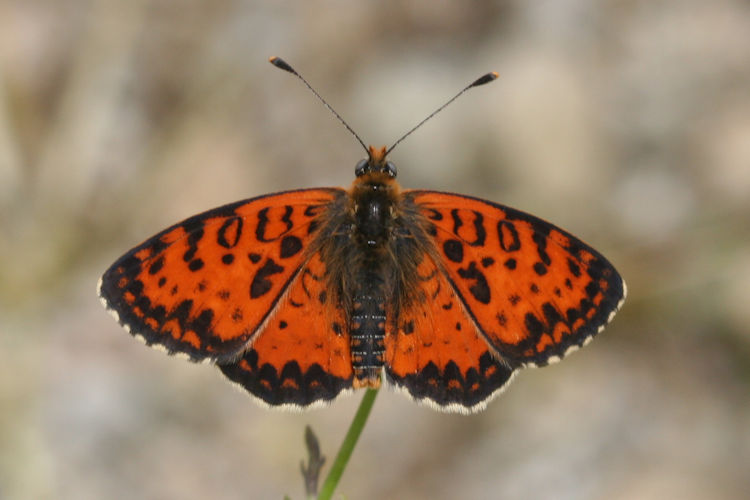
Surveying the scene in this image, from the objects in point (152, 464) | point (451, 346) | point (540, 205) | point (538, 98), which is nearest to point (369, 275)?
point (451, 346)

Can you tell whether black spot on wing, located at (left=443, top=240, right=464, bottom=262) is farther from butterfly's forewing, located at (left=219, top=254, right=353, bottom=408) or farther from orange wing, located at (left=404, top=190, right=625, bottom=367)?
butterfly's forewing, located at (left=219, top=254, right=353, bottom=408)

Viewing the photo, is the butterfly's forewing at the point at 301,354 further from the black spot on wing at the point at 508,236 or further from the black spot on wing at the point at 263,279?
the black spot on wing at the point at 508,236

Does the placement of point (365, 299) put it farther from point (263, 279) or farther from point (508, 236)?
point (508, 236)

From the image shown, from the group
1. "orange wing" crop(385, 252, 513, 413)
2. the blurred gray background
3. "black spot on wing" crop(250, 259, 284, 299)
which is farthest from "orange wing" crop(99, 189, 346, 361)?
the blurred gray background

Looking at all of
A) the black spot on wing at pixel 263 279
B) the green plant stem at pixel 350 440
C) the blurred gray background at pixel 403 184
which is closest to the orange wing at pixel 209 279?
the black spot on wing at pixel 263 279

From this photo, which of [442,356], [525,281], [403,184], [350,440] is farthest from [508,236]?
[403,184]
